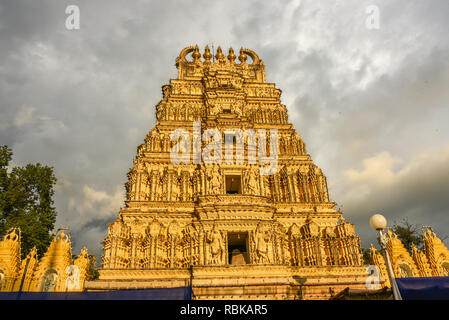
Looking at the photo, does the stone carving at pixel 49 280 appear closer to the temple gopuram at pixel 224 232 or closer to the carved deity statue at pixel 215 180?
the temple gopuram at pixel 224 232

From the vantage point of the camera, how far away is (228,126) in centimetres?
2662

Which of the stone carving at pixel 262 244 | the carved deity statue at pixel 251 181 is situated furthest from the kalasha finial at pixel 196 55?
the stone carving at pixel 262 244

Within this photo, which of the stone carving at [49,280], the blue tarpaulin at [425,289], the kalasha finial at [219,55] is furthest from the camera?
the kalasha finial at [219,55]

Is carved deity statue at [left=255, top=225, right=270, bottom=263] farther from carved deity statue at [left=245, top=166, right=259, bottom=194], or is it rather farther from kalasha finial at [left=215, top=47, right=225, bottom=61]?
kalasha finial at [left=215, top=47, right=225, bottom=61]

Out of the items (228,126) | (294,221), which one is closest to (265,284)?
(294,221)

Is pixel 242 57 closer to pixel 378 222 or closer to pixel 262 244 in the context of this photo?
pixel 262 244

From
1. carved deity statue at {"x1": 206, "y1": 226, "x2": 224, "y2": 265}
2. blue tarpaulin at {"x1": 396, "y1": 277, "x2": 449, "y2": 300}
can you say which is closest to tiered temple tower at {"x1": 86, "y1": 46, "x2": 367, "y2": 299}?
carved deity statue at {"x1": 206, "y1": 226, "x2": 224, "y2": 265}

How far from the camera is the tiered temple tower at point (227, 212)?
18.5m

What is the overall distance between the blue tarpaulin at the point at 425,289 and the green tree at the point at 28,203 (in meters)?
26.2

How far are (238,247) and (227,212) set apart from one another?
5438 millimetres

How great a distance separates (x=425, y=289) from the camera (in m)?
11.4
